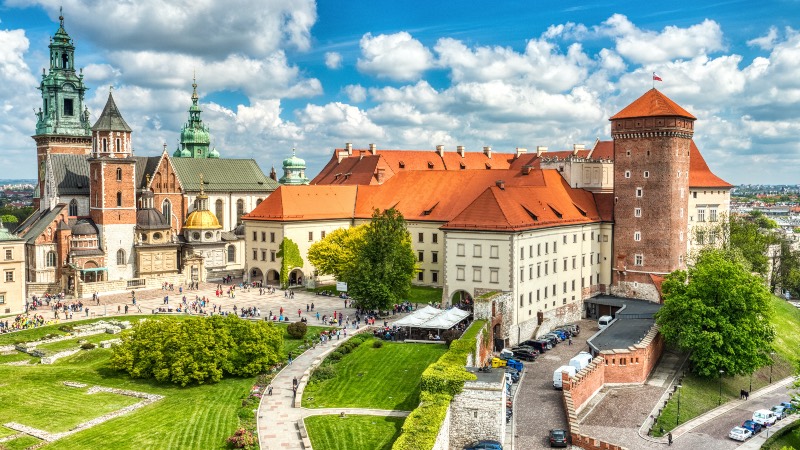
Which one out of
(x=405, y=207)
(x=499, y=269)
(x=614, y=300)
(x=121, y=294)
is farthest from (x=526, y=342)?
(x=121, y=294)

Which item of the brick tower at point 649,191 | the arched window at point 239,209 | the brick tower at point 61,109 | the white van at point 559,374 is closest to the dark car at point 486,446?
the white van at point 559,374

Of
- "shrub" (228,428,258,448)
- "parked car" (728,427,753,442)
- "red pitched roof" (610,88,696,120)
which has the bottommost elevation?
"parked car" (728,427,753,442)

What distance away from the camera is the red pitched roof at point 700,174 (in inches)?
3452

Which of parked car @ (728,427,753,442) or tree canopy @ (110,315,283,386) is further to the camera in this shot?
tree canopy @ (110,315,283,386)

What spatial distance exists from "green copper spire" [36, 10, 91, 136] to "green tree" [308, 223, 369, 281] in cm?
5226

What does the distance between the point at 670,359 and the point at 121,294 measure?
187 feet

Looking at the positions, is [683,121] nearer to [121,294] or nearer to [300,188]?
[300,188]

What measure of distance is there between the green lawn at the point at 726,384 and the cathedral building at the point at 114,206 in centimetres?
5962

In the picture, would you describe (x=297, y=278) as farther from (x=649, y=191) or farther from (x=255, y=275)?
(x=649, y=191)

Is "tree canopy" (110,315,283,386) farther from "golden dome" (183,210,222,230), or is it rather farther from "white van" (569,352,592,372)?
"golden dome" (183,210,222,230)

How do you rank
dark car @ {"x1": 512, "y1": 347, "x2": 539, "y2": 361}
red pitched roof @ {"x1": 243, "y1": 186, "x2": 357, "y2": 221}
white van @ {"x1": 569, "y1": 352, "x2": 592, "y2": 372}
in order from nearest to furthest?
white van @ {"x1": 569, "y1": 352, "x2": 592, "y2": 372}, dark car @ {"x1": 512, "y1": 347, "x2": 539, "y2": 361}, red pitched roof @ {"x1": 243, "y1": 186, "x2": 357, "y2": 221}

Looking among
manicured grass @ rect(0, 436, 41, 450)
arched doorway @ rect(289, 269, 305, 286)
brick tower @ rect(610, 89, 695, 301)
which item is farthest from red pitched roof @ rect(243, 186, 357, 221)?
manicured grass @ rect(0, 436, 41, 450)

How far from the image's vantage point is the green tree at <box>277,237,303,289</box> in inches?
3201

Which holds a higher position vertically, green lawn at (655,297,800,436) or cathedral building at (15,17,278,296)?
cathedral building at (15,17,278,296)
